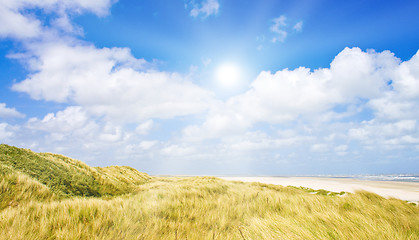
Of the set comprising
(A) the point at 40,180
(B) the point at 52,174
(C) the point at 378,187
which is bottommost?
(C) the point at 378,187

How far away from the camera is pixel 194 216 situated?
12.3 ft

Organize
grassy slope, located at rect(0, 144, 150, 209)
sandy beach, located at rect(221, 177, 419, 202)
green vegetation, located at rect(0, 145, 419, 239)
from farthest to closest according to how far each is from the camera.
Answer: sandy beach, located at rect(221, 177, 419, 202) < grassy slope, located at rect(0, 144, 150, 209) < green vegetation, located at rect(0, 145, 419, 239)

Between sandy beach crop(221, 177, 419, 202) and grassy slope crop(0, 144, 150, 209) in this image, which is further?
sandy beach crop(221, 177, 419, 202)

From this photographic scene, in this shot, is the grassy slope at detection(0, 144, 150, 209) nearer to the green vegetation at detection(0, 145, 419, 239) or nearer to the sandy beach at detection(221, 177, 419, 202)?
the green vegetation at detection(0, 145, 419, 239)

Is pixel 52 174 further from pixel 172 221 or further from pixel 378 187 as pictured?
pixel 378 187

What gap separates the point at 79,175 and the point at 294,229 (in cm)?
673

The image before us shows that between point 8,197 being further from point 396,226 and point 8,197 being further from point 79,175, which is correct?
point 396,226

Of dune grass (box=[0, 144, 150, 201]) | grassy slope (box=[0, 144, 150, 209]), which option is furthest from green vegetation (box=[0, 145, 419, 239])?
dune grass (box=[0, 144, 150, 201])

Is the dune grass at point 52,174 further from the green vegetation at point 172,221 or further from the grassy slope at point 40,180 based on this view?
the green vegetation at point 172,221

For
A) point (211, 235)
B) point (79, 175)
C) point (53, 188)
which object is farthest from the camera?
point (79, 175)

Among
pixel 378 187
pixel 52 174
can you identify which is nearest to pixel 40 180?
pixel 52 174

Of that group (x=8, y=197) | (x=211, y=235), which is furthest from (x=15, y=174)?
(x=211, y=235)

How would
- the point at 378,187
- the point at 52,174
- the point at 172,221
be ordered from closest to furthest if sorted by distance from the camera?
the point at 172,221 < the point at 52,174 < the point at 378,187

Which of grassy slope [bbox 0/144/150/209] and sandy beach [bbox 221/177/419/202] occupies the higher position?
grassy slope [bbox 0/144/150/209]
